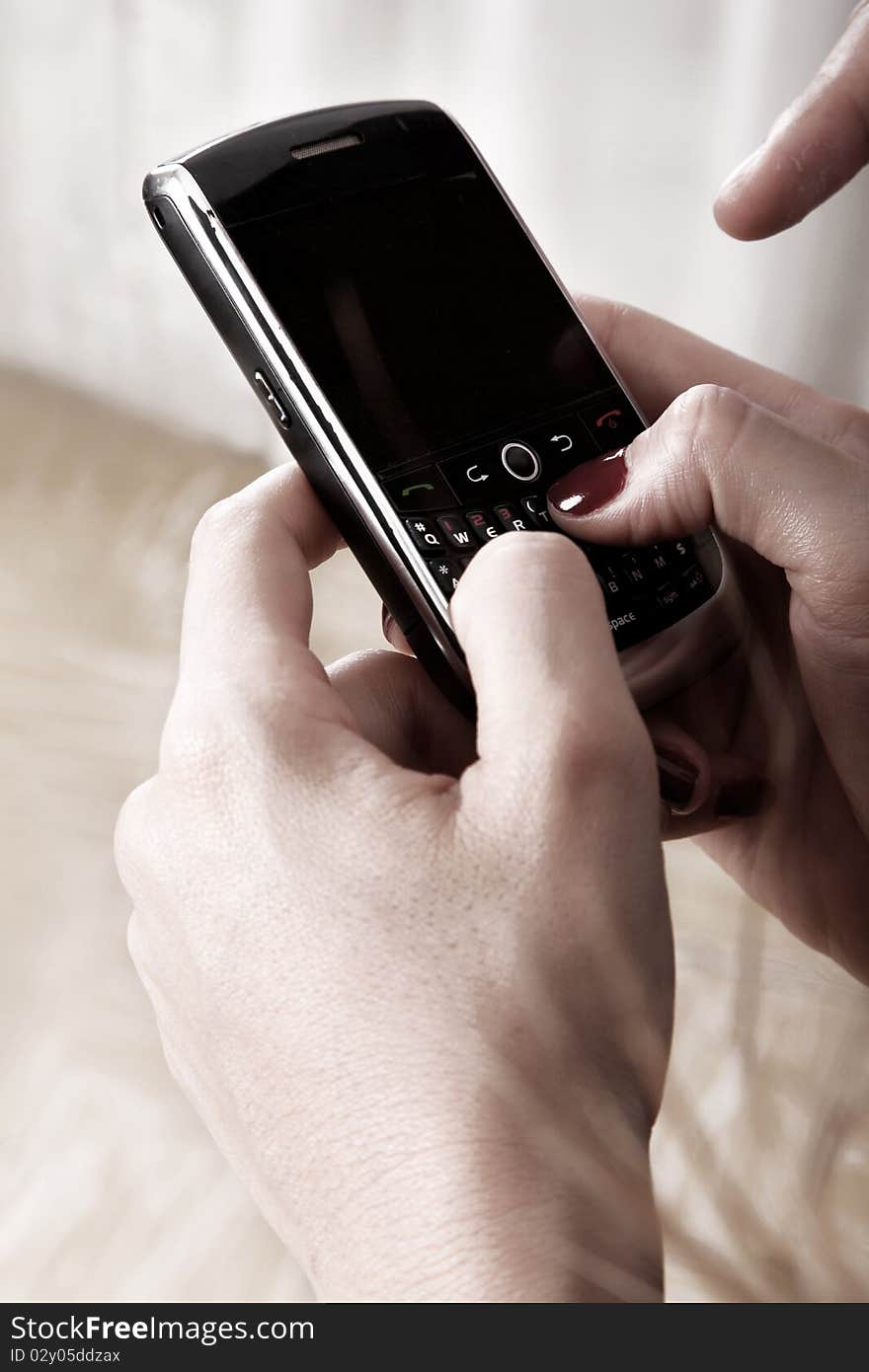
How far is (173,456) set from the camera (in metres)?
0.74

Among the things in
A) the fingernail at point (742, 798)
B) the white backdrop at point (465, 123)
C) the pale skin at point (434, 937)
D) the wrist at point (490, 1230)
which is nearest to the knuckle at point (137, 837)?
the pale skin at point (434, 937)

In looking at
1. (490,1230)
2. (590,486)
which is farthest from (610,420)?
(490,1230)

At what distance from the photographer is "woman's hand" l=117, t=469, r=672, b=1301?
0.26 metres

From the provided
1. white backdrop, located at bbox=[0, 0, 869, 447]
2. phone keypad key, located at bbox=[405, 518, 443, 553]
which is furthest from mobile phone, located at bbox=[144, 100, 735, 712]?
white backdrop, located at bbox=[0, 0, 869, 447]

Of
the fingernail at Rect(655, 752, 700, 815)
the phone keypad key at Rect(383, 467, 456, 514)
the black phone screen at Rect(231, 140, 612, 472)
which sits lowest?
the fingernail at Rect(655, 752, 700, 815)

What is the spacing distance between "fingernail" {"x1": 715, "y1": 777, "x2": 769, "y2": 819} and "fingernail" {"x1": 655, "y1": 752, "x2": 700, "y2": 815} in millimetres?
45

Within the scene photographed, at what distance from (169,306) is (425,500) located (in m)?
0.44

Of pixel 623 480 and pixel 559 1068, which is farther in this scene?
pixel 623 480

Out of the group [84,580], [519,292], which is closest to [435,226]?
[519,292]

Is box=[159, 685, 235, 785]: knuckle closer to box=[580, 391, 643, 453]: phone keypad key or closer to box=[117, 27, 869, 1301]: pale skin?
box=[117, 27, 869, 1301]: pale skin

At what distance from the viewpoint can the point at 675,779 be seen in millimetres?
393

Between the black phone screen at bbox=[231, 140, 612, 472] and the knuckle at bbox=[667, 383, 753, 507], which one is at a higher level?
the black phone screen at bbox=[231, 140, 612, 472]
